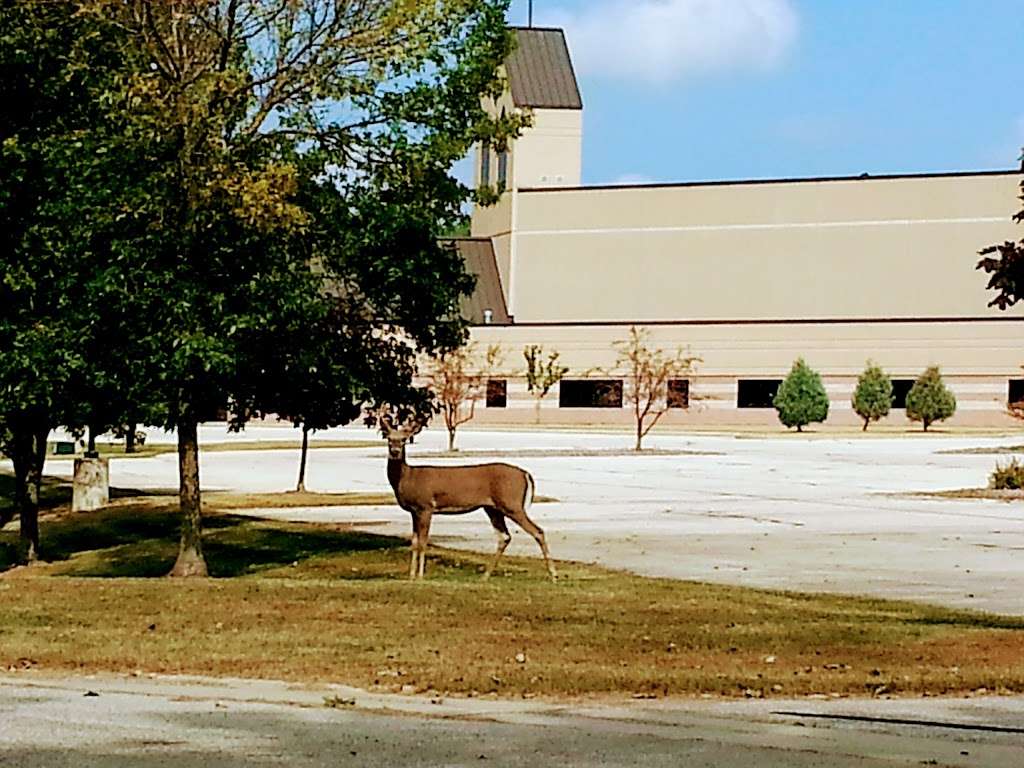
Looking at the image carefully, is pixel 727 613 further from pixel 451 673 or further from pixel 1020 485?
pixel 1020 485

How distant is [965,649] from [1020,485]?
23.4 m

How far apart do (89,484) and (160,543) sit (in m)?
6.23

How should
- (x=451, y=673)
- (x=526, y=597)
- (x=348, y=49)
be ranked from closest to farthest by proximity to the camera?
(x=451, y=673) < (x=526, y=597) < (x=348, y=49)

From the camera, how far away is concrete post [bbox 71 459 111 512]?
32.8m

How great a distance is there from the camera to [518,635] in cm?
1388

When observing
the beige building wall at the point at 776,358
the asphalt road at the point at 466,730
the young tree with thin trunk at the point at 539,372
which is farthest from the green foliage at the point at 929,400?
the asphalt road at the point at 466,730

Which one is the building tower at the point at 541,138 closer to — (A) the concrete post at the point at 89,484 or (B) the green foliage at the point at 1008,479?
(B) the green foliage at the point at 1008,479

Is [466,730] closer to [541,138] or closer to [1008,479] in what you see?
[1008,479]

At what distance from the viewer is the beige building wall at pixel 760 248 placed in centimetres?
8456

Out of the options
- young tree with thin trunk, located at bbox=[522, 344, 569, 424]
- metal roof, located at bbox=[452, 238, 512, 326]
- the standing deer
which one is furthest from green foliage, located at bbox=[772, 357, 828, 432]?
the standing deer

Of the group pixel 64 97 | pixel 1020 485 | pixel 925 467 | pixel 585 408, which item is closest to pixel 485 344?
pixel 585 408

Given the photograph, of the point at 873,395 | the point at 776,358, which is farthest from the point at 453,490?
the point at 776,358

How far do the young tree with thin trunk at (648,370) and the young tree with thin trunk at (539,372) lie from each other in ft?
8.65

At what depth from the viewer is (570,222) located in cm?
9100
